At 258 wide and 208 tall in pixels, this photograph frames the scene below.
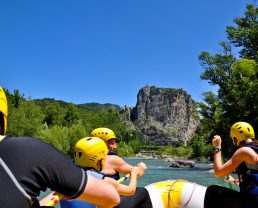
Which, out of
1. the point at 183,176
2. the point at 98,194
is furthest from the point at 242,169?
the point at 183,176

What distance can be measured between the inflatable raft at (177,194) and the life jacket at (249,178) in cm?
Result: 117

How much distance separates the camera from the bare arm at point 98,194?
1592 mm

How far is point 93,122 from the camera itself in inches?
3410

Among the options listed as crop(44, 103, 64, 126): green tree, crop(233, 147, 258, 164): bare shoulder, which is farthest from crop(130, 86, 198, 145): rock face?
crop(233, 147, 258, 164): bare shoulder

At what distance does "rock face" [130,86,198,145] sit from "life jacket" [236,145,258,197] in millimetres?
146205

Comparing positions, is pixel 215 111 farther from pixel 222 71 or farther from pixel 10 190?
pixel 10 190

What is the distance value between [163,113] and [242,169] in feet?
513

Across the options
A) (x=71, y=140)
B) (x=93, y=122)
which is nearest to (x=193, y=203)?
(x=71, y=140)

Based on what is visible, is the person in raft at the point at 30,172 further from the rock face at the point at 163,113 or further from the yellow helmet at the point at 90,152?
the rock face at the point at 163,113

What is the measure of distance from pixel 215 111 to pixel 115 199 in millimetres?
31647

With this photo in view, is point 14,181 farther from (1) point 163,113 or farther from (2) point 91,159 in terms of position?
(1) point 163,113

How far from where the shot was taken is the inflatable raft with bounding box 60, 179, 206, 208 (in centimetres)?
512

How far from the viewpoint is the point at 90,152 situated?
3037 millimetres

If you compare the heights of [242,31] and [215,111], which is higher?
[242,31]
